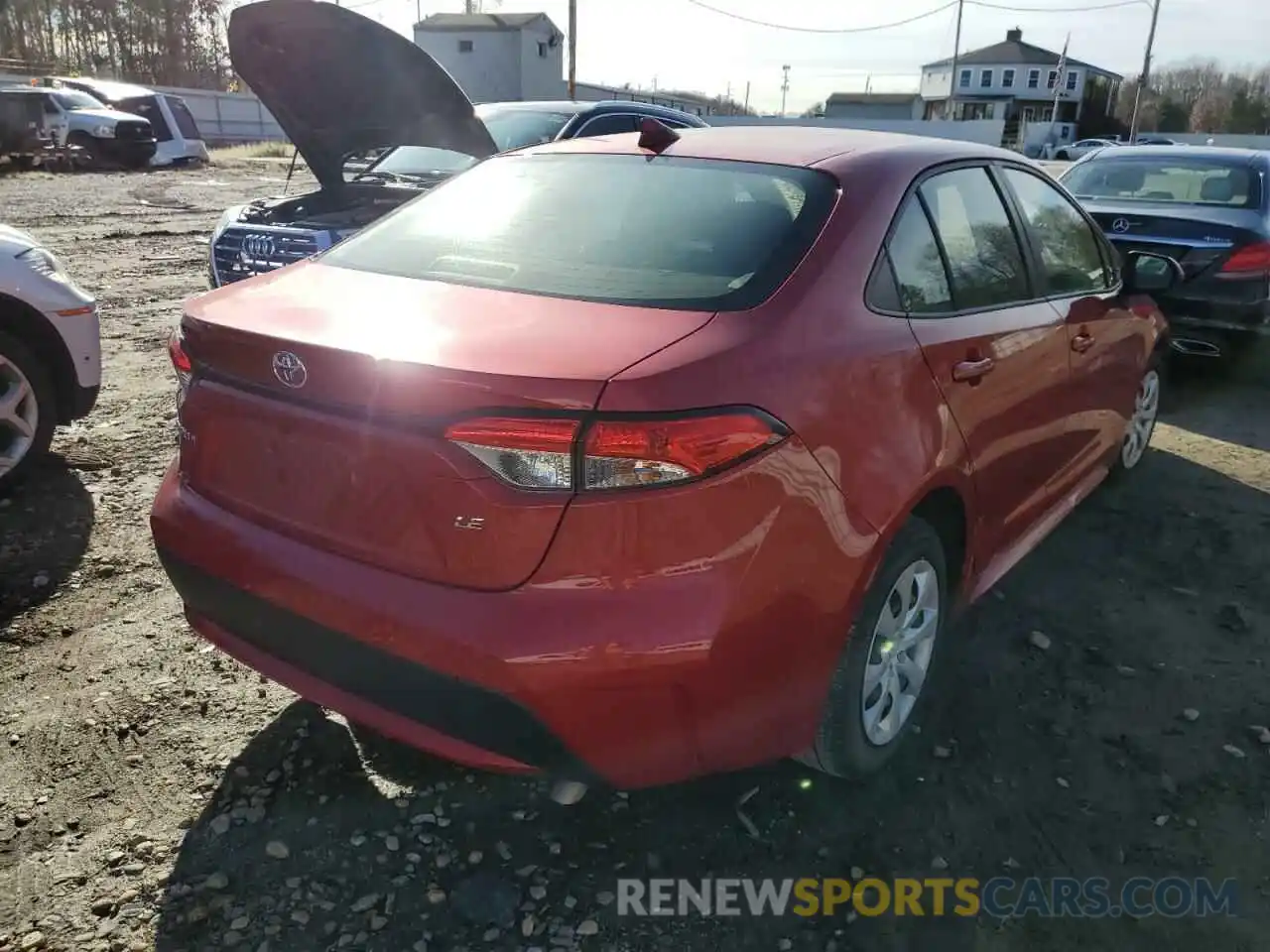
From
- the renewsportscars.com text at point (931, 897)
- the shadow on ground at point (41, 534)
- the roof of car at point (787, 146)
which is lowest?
the renewsportscars.com text at point (931, 897)

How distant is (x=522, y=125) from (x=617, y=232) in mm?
5730

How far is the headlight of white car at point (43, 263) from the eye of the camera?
14.2 feet

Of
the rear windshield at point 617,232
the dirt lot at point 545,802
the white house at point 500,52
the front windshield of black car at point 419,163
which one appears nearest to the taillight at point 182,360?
the rear windshield at point 617,232

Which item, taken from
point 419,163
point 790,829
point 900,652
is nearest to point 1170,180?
point 419,163

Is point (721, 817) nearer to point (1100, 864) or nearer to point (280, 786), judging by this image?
point (1100, 864)

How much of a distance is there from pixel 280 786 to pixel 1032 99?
8584 cm

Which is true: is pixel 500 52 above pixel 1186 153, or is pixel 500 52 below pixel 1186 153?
above

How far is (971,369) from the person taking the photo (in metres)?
2.68

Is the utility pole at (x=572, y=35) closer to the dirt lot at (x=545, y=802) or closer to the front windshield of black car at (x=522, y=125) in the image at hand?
the front windshield of black car at (x=522, y=125)

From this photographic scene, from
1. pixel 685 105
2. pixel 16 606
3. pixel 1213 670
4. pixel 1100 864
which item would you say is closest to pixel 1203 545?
pixel 1213 670

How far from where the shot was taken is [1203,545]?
171 inches

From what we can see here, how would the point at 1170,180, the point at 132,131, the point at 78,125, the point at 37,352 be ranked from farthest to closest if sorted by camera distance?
the point at 132,131
the point at 78,125
the point at 1170,180
the point at 37,352

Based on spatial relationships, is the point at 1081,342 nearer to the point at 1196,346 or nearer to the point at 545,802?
the point at 545,802

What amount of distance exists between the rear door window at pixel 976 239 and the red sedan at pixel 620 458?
18 mm
